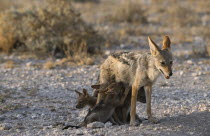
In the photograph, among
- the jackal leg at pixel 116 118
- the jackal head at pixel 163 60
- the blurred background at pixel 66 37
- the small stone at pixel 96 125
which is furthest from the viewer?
the blurred background at pixel 66 37

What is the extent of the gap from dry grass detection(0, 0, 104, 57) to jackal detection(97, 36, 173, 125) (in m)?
5.67

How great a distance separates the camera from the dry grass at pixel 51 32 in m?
13.5

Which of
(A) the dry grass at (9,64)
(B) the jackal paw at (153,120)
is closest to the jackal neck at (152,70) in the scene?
(B) the jackal paw at (153,120)

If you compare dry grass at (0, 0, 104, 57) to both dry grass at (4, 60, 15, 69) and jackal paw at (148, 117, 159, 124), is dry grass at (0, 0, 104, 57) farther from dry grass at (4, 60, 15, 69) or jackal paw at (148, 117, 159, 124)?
jackal paw at (148, 117, 159, 124)

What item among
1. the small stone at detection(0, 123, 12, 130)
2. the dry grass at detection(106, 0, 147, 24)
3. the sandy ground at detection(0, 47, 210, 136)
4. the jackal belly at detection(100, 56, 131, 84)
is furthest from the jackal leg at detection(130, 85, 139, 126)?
the dry grass at detection(106, 0, 147, 24)

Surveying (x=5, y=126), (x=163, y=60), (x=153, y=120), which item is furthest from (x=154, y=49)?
(x=5, y=126)

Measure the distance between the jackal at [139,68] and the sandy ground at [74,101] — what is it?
62 centimetres

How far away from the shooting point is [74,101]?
9.12m

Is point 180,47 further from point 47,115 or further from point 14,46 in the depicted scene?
point 47,115

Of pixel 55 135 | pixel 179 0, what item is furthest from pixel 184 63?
pixel 179 0

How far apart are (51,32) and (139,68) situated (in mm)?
6990

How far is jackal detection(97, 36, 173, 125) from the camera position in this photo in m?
6.94

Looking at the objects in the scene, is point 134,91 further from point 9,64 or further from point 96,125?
point 9,64

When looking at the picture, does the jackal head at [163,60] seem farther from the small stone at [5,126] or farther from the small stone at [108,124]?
the small stone at [5,126]
